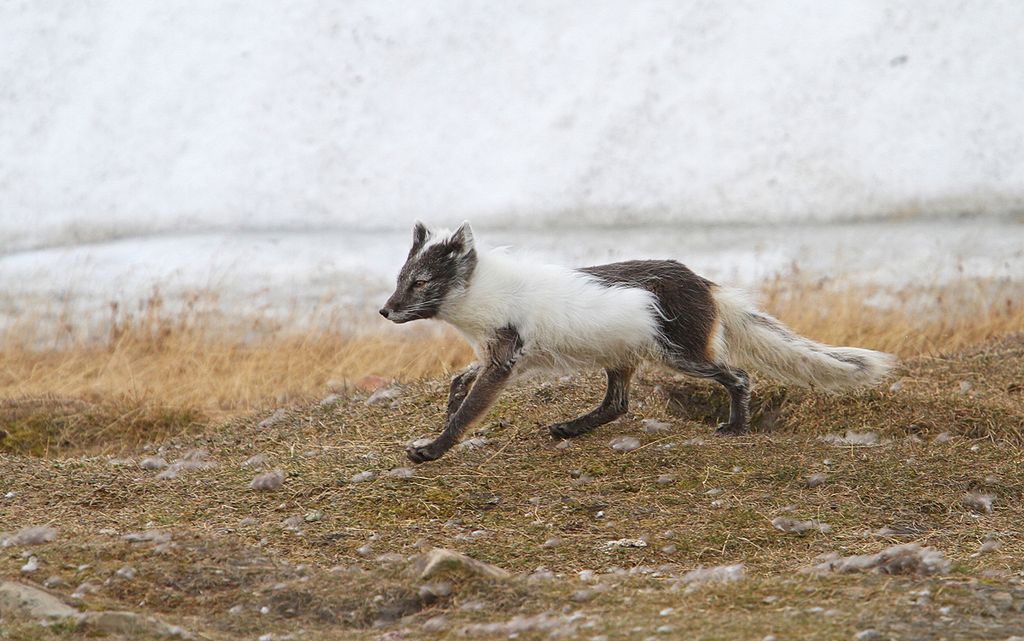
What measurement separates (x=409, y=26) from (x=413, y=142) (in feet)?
5.57

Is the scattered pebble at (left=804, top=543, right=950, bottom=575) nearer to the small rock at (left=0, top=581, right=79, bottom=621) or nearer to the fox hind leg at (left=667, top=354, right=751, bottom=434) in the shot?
the fox hind leg at (left=667, top=354, right=751, bottom=434)

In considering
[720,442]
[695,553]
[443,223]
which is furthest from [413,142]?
[695,553]

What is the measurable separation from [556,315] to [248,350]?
13.9ft

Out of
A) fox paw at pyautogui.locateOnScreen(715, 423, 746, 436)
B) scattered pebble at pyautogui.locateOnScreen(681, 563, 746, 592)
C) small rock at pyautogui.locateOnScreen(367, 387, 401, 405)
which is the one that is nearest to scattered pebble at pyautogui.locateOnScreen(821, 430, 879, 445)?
fox paw at pyautogui.locateOnScreen(715, 423, 746, 436)

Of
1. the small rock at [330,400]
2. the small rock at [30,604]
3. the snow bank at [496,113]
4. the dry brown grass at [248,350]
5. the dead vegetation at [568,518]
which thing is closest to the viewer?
the small rock at [30,604]

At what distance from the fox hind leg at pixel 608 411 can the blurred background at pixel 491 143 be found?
462 centimetres

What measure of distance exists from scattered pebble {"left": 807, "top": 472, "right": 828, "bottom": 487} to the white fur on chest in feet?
3.20

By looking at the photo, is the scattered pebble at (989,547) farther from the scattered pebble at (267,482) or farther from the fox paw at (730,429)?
the scattered pebble at (267,482)

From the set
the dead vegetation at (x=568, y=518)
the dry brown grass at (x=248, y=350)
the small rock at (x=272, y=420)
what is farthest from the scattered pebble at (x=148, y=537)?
the dry brown grass at (x=248, y=350)

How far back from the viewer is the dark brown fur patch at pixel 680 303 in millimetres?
5664

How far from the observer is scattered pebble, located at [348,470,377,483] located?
5.24m

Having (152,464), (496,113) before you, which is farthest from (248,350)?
(496,113)

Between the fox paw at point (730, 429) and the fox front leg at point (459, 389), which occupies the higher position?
the fox front leg at point (459, 389)

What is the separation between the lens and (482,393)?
5.45 meters
